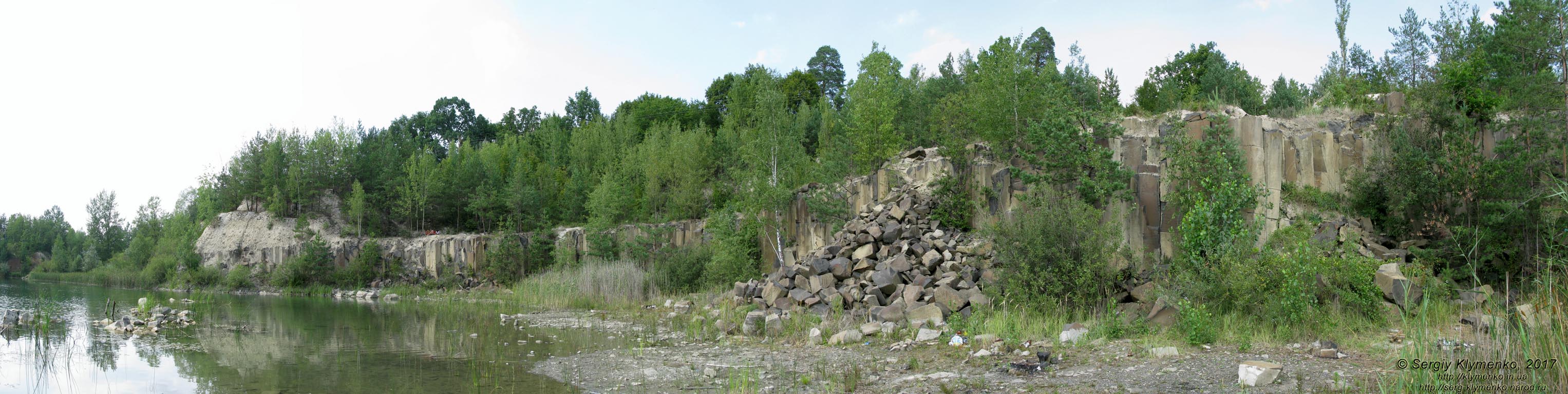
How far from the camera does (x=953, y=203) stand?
20.2 meters

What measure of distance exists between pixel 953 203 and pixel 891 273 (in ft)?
14.7

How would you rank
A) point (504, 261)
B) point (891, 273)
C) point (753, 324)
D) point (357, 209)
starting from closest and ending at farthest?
point (753, 324), point (891, 273), point (504, 261), point (357, 209)

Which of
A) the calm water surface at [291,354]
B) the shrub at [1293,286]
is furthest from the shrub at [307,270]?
the shrub at [1293,286]

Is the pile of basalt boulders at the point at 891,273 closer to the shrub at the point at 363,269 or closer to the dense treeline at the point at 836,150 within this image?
the dense treeline at the point at 836,150

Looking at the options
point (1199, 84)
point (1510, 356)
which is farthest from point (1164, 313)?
point (1199, 84)

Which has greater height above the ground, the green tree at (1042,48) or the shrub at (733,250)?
the green tree at (1042,48)

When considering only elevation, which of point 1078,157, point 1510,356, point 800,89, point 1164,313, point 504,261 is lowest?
point 504,261

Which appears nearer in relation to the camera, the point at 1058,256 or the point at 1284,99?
the point at 1058,256

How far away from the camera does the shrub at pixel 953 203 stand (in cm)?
1980

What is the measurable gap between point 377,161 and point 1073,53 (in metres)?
46.7

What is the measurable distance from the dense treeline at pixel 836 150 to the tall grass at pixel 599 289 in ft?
7.63

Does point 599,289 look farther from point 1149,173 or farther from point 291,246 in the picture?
point 291,246

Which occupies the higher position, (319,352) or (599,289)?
(319,352)

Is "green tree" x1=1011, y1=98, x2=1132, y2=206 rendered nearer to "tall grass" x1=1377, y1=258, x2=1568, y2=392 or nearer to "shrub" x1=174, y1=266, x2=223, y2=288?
"tall grass" x1=1377, y1=258, x2=1568, y2=392
